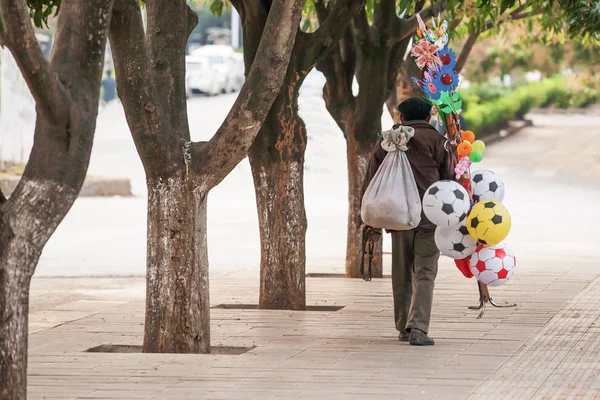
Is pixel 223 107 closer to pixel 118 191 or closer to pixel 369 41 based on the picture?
pixel 118 191

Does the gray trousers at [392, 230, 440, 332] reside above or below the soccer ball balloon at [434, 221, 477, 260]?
below

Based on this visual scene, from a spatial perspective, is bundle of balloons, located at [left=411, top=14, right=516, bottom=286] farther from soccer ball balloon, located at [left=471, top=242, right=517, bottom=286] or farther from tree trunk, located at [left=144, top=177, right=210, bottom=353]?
tree trunk, located at [left=144, top=177, right=210, bottom=353]

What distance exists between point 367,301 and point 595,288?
240 centimetres

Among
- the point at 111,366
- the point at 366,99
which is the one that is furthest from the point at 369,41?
the point at 111,366

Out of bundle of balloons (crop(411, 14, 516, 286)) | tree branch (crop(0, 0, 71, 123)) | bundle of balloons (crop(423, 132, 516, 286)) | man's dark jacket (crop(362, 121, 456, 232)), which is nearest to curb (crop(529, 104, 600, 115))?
bundle of balloons (crop(411, 14, 516, 286))

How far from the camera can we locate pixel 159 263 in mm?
8383

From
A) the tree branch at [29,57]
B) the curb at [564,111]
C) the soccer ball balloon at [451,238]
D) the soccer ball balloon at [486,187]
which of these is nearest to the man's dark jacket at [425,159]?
the soccer ball balloon at [451,238]

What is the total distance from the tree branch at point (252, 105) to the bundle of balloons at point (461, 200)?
48.4 inches

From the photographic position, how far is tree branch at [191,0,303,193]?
27.0ft

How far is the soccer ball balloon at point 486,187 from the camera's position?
9.06 m

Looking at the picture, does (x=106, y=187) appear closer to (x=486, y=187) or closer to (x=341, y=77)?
(x=341, y=77)

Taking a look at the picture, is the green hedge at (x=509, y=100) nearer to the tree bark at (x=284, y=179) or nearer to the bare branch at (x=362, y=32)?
the bare branch at (x=362, y=32)

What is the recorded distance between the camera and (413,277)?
8641 millimetres

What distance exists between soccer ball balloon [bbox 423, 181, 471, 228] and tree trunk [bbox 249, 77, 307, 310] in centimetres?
232
